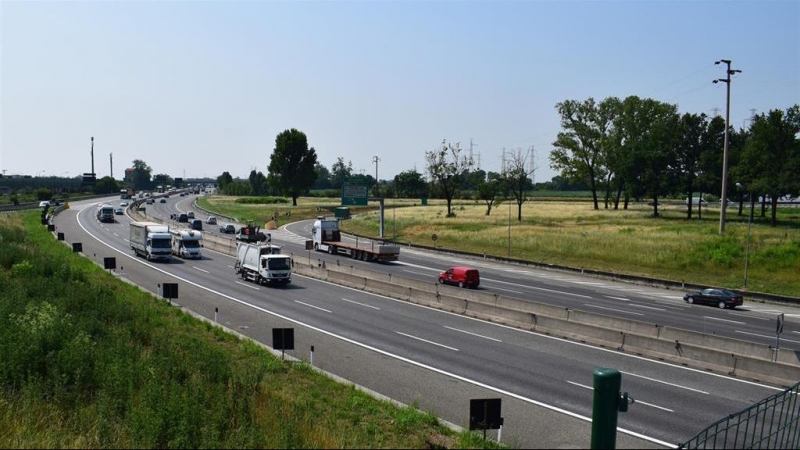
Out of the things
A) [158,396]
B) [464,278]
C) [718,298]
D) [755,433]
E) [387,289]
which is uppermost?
[158,396]

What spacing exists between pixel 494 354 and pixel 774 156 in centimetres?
7284

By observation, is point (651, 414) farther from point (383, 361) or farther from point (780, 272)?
point (780, 272)

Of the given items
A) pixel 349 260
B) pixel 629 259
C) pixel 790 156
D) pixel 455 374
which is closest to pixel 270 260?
pixel 349 260

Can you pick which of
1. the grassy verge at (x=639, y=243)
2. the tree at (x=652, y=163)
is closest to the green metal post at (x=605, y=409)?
the grassy verge at (x=639, y=243)

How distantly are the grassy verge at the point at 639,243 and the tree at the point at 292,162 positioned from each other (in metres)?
54.3

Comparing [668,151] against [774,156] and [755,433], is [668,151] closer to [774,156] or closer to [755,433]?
[774,156]

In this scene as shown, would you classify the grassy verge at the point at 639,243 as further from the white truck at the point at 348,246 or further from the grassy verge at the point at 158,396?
the grassy verge at the point at 158,396

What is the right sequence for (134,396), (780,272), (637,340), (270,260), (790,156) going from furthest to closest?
(790,156)
(780,272)
(270,260)
(637,340)
(134,396)

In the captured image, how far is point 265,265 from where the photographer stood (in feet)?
146

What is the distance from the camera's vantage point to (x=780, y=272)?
52.2 metres

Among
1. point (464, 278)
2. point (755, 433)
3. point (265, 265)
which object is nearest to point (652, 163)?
point (464, 278)

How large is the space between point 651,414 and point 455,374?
6651 millimetres

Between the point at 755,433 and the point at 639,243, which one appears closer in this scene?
the point at 755,433

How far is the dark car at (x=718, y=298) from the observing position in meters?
41.7
